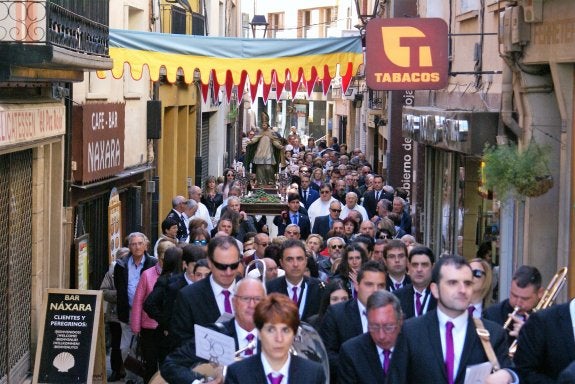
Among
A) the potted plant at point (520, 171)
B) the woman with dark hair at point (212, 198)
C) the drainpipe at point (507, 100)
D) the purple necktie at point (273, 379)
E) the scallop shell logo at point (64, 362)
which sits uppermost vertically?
the drainpipe at point (507, 100)

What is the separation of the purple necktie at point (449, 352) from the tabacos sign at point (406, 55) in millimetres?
8264

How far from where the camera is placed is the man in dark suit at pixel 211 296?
8.05 meters

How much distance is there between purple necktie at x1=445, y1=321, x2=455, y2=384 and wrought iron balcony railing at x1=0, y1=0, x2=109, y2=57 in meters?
5.26

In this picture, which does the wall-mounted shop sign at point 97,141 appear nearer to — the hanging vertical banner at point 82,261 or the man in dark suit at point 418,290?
the hanging vertical banner at point 82,261

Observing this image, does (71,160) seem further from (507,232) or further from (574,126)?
(574,126)

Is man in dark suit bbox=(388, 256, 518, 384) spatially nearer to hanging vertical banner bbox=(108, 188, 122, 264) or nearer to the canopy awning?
the canopy awning

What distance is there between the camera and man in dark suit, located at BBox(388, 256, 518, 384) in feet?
21.7

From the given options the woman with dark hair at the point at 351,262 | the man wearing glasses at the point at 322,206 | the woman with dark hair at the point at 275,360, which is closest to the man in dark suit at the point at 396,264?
the woman with dark hair at the point at 351,262

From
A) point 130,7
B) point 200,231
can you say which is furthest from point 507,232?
point 130,7

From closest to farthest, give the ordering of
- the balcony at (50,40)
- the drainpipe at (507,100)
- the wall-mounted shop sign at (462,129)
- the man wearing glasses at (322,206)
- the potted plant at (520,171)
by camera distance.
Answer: the balcony at (50,40), the potted plant at (520,171), the drainpipe at (507,100), the wall-mounted shop sign at (462,129), the man wearing glasses at (322,206)

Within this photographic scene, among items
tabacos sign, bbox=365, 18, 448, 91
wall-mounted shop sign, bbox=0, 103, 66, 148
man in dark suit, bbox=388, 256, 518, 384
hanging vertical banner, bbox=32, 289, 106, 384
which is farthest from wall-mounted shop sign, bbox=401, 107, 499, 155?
man in dark suit, bbox=388, 256, 518, 384

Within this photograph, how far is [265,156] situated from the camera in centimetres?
2480

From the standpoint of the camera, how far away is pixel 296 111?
72125mm

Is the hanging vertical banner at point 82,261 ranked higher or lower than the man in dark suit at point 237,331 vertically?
lower
